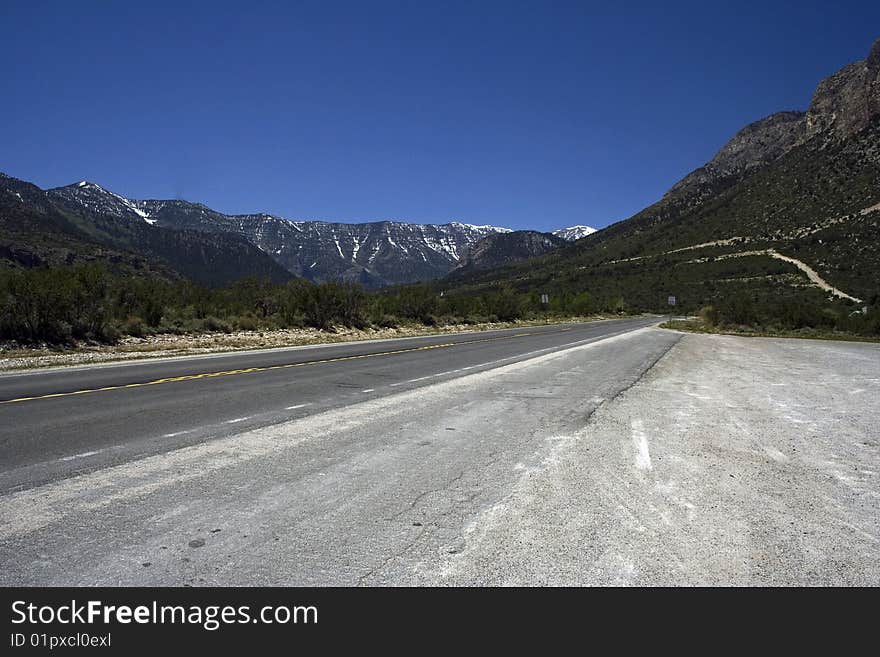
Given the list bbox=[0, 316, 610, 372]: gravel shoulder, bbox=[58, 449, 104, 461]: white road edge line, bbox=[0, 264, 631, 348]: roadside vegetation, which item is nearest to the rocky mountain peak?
bbox=[0, 264, 631, 348]: roadside vegetation

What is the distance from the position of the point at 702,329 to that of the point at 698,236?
90454 mm

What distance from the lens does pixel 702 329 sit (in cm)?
3756

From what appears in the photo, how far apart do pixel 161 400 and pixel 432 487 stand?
6.34 m

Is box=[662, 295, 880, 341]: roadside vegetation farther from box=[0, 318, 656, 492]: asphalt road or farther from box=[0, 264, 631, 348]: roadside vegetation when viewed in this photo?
box=[0, 318, 656, 492]: asphalt road

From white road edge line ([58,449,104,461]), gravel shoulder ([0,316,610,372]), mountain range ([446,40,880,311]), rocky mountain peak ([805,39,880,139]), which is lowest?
white road edge line ([58,449,104,461])

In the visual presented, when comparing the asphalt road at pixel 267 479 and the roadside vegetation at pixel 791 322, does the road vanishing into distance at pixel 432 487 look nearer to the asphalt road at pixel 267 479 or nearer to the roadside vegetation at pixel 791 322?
the asphalt road at pixel 267 479

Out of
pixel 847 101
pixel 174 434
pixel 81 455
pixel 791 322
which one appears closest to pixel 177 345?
pixel 174 434

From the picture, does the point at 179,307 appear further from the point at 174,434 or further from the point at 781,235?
the point at 781,235

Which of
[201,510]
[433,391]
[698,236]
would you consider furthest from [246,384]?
[698,236]

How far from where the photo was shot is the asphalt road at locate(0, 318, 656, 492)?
19.3ft

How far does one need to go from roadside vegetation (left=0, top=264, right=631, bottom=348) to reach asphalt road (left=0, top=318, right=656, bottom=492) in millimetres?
6656

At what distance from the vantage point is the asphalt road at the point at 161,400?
5.89 meters

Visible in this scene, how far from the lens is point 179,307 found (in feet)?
96.0
